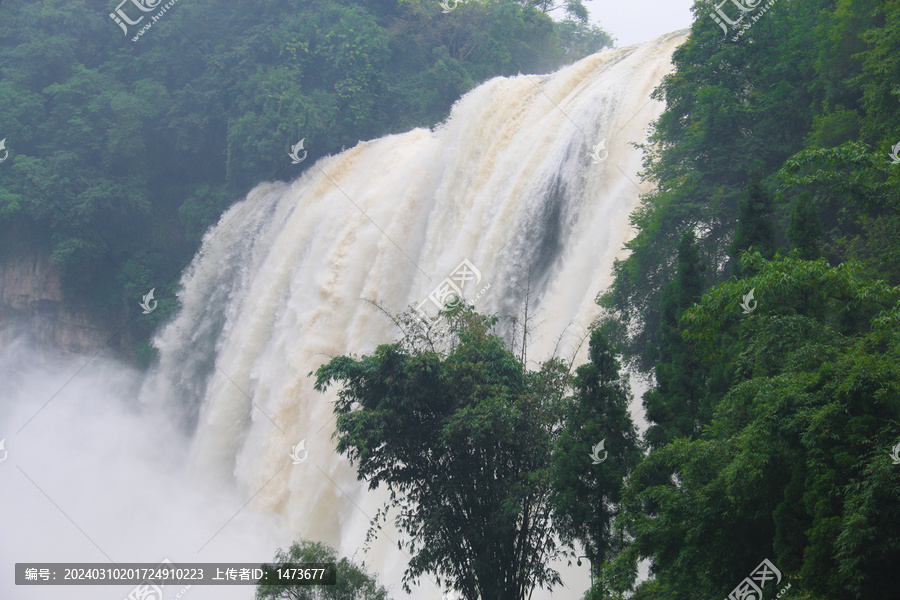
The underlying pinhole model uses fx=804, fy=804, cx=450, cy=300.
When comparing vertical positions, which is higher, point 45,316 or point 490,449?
point 45,316

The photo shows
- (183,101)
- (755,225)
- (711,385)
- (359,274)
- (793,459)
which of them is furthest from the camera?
(183,101)

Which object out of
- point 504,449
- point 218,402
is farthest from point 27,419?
point 504,449

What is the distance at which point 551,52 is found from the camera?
33031 mm

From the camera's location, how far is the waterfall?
15305 mm

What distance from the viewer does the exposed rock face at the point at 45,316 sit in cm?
3083

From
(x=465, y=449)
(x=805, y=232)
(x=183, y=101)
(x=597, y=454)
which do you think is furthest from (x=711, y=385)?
(x=183, y=101)

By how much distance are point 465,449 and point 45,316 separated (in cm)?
2636

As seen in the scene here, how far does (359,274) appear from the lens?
20.1 metres

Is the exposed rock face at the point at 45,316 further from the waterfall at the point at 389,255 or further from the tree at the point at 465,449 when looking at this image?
the tree at the point at 465,449

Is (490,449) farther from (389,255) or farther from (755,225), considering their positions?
(389,255)

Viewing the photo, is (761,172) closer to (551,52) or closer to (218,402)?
(218,402)

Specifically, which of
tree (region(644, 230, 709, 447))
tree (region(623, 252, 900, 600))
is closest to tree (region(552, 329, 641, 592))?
tree (region(623, 252, 900, 600))

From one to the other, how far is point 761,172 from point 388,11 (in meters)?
22.5

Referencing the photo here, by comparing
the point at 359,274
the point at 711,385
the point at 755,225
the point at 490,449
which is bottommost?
the point at 711,385
